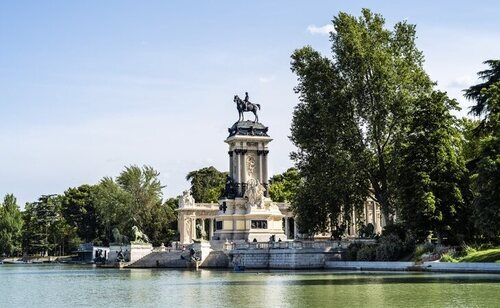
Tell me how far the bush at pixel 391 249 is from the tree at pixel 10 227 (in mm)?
73328

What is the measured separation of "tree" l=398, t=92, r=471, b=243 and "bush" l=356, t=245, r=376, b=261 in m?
3.89

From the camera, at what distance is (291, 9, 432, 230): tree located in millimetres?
53844

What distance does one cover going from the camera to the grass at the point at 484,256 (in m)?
40.8

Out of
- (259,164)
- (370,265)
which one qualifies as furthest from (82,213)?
(370,265)

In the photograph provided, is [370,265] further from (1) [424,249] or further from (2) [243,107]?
(2) [243,107]

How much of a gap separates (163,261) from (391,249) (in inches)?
1042

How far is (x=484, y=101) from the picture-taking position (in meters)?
45.4

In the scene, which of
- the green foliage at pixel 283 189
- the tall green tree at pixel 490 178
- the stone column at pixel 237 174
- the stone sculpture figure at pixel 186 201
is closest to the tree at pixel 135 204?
the stone sculpture figure at pixel 186 201

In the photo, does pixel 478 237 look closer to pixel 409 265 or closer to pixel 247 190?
pixel 409 265

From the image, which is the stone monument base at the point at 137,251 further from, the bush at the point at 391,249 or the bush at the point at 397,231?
the bush at the point at 391,249

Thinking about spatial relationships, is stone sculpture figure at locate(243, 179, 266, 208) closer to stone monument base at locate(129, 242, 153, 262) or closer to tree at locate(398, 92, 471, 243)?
stone monument base at locate(129, 242, 153, 262)

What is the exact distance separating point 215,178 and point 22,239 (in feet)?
95.4

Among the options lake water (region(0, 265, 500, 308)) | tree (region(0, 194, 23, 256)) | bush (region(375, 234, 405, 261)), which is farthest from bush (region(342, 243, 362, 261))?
tree (region(0, 194, 23, 256))

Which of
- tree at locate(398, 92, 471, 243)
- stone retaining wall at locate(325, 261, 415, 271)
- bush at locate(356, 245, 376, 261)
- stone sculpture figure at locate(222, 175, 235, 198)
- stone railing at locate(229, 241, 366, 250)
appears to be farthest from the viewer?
stone sculpture figure at locate(222, 175, 235, 198)
